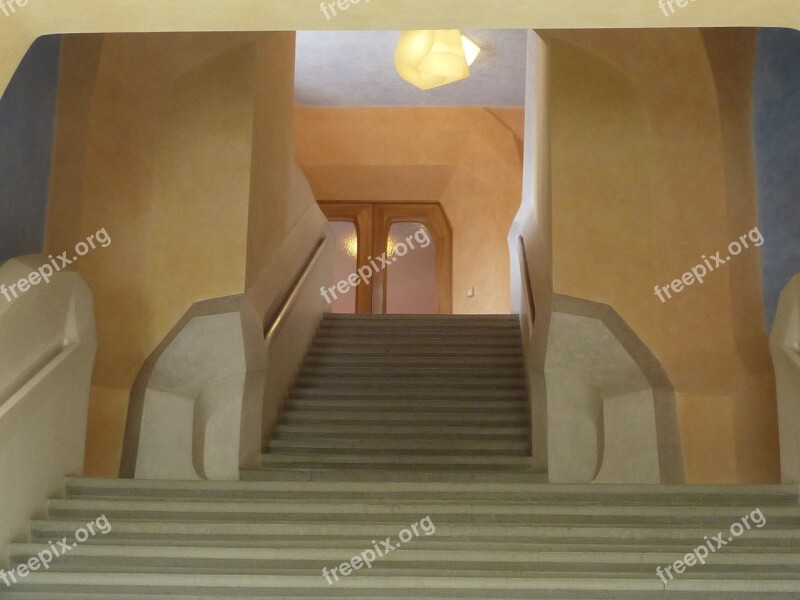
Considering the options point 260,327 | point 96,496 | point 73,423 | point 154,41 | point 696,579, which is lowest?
point 696,579

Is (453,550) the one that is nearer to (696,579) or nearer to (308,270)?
(696,579)

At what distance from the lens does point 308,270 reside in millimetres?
8984

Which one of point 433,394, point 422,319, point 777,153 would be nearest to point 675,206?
point 777,153

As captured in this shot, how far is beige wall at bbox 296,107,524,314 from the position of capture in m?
14.0

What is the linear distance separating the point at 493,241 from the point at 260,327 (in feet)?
23.9

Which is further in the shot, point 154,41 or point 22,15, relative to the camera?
point 154,41

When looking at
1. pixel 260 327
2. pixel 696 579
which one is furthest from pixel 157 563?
pixel 260 327

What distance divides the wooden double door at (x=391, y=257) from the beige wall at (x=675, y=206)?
7976 mm

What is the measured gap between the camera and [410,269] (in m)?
15.8

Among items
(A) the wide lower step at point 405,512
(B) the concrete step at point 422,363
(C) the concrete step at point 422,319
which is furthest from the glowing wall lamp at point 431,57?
(A) the wide lower step at point 405,512

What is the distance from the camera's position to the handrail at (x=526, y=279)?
8.09 m

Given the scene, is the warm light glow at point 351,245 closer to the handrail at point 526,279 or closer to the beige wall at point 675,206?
the handrail at point 526,279

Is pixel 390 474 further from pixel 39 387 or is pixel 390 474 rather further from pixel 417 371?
pixel 39 387

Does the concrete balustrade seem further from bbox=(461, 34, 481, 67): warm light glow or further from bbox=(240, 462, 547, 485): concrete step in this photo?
bbox=(461, 34, 481, 67): warm light glow
